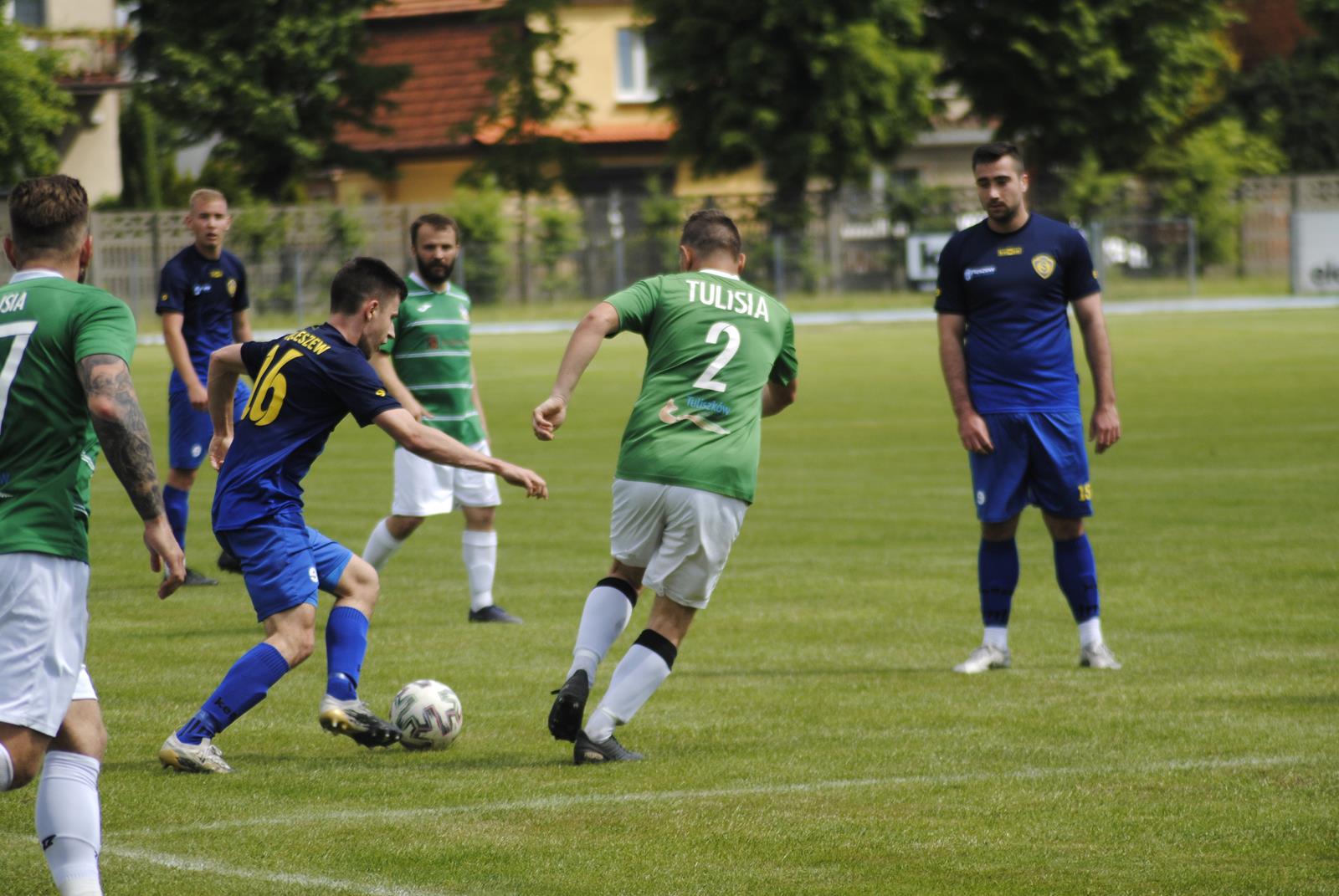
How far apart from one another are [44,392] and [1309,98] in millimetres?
63353

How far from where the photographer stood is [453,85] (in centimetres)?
6003

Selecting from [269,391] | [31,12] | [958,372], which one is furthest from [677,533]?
[31,12]

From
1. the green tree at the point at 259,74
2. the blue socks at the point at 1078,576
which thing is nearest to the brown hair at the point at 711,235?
the blue socks at the point at 1078,576

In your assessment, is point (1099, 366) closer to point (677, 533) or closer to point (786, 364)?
point (786, 364)

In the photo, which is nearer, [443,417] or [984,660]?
[984,660]

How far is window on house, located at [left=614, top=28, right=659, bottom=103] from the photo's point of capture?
6147cm

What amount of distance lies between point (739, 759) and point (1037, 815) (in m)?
1.33

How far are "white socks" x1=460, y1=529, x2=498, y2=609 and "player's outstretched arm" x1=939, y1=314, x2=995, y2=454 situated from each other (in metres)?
2.93

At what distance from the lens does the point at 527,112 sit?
2218 inches

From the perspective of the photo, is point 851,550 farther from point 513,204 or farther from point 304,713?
point 513,204

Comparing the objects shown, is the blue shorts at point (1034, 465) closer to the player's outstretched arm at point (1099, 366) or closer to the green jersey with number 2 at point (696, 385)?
the player's outstretched arm at point (1099, 366)

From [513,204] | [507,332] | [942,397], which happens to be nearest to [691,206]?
[513,204]

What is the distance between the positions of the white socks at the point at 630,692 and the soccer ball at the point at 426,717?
0.63 m

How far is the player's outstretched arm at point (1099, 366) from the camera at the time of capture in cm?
898
